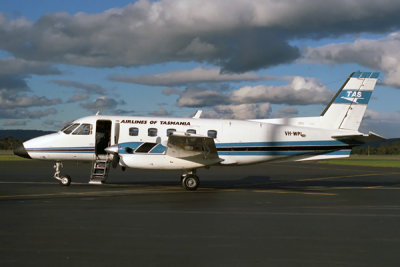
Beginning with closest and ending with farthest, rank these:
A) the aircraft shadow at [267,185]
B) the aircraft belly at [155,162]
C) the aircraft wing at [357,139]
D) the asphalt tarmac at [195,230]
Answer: the asphalt tarmac at [195,230], the aircraft belly at [155,162], the aircraft wing at [357,139], the aircraft shadow at [267,185]

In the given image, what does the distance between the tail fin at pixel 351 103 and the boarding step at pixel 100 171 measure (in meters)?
9.70

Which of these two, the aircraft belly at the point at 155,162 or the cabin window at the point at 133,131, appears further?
the cabin window at the point at 133,131

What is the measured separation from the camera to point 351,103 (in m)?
18.4

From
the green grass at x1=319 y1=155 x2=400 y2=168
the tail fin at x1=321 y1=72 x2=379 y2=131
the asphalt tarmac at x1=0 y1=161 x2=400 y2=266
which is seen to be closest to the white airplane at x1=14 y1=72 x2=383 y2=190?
the tail fin at x1=321 y1=72 x2=379 y2=131

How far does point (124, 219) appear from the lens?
378 inches

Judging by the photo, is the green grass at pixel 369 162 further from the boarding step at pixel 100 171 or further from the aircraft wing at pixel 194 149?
the boarding step at pixel 100 171

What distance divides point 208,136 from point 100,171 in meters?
4.66

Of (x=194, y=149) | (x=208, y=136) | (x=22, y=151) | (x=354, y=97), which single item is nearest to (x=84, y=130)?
(x=22, y=151)

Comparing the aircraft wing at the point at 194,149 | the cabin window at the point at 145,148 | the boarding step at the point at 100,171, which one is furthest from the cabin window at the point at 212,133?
the boarding step at the point at 100,171

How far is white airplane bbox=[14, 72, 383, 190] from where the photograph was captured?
16355 mm

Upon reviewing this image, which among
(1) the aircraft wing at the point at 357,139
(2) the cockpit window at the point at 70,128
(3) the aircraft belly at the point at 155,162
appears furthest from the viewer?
(2) the cockpit window at the point at 70,128

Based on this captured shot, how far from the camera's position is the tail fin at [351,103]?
60.1 feet

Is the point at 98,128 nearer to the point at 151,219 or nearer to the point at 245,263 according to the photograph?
the point at 151,219

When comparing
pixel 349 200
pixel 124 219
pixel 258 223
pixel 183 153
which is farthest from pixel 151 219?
pixel 349 200
